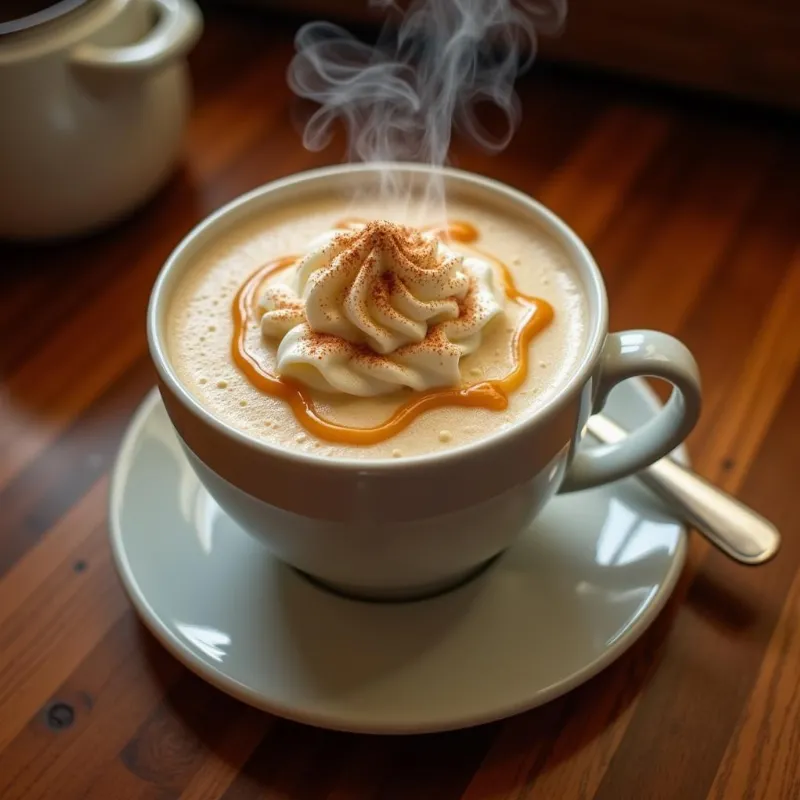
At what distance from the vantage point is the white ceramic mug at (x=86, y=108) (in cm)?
95

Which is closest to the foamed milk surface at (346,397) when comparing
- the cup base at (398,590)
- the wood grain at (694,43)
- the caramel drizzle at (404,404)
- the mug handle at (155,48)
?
the caramel drizzle at (404,404)

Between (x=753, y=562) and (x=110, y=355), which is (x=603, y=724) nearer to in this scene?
(x=753, y=562)

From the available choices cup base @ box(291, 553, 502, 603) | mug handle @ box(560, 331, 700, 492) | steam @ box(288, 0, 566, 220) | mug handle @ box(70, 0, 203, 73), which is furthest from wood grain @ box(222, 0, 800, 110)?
cup base @ box(291, 553, 502, 603)

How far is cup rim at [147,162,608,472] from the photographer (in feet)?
1.82

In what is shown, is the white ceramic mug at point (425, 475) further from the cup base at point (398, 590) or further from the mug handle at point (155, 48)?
the mug handle at point (155, 48)

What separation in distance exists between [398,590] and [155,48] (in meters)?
0.62

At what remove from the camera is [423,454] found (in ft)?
1.91

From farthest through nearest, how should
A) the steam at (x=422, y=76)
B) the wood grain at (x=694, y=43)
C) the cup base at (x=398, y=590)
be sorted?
the wood grain at (x=694, y=43), the steam at (x=422, y=76), the cup base at (x=398, y=590)

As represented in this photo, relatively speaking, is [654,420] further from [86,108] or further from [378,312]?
[86,108]

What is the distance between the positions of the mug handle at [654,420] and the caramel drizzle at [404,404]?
0.06 metres

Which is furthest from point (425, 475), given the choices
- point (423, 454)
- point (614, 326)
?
point (614, 326)

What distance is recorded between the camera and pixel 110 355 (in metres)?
0.96

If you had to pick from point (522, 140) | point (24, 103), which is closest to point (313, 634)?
point (24, 103)

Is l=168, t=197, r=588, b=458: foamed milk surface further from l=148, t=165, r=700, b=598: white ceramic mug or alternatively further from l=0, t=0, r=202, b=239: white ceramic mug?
l=0, t=0, r=202, b=239: white ceramic mug
